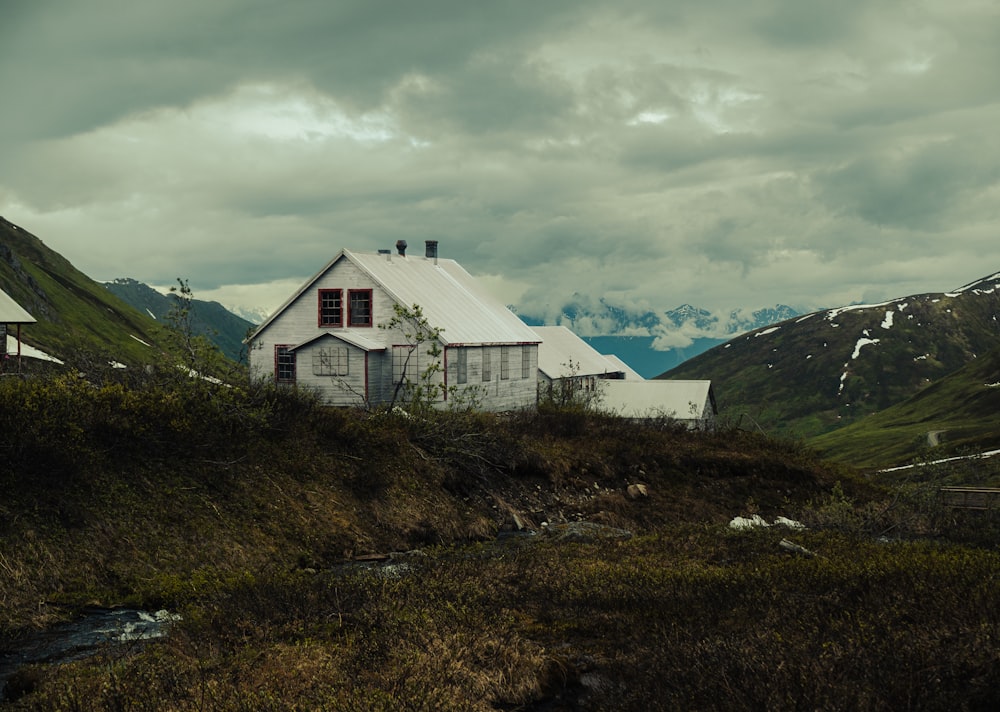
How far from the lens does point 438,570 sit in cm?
1505

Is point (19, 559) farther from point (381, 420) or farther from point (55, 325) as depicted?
point (55, 325)

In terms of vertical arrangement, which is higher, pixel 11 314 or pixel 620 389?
pixel 11 314

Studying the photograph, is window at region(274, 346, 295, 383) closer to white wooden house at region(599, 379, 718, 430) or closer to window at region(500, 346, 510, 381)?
window at region(500, 346, 510, 381)

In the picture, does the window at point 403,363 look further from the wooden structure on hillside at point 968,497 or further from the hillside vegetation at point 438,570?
the wooden structure on hillside at point 968,497

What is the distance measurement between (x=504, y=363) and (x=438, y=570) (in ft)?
98.2

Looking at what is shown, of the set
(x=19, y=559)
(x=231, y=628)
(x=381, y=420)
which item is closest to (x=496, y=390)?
(x=381, y=420)

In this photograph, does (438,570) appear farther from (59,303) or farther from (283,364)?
(59,303)

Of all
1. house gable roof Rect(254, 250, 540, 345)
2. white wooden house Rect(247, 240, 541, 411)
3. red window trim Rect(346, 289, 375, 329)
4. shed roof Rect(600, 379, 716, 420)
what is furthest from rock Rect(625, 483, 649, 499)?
shed roof Rect(600, 379, 716, 420)

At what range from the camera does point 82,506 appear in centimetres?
1711

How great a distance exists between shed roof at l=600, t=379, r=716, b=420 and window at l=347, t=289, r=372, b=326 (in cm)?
2016

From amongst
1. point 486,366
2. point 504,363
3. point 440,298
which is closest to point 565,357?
point 504,363

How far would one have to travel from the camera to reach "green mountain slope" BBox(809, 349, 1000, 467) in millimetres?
98031

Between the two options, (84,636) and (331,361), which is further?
(331,361)

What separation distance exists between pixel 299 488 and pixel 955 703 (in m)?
17.0
